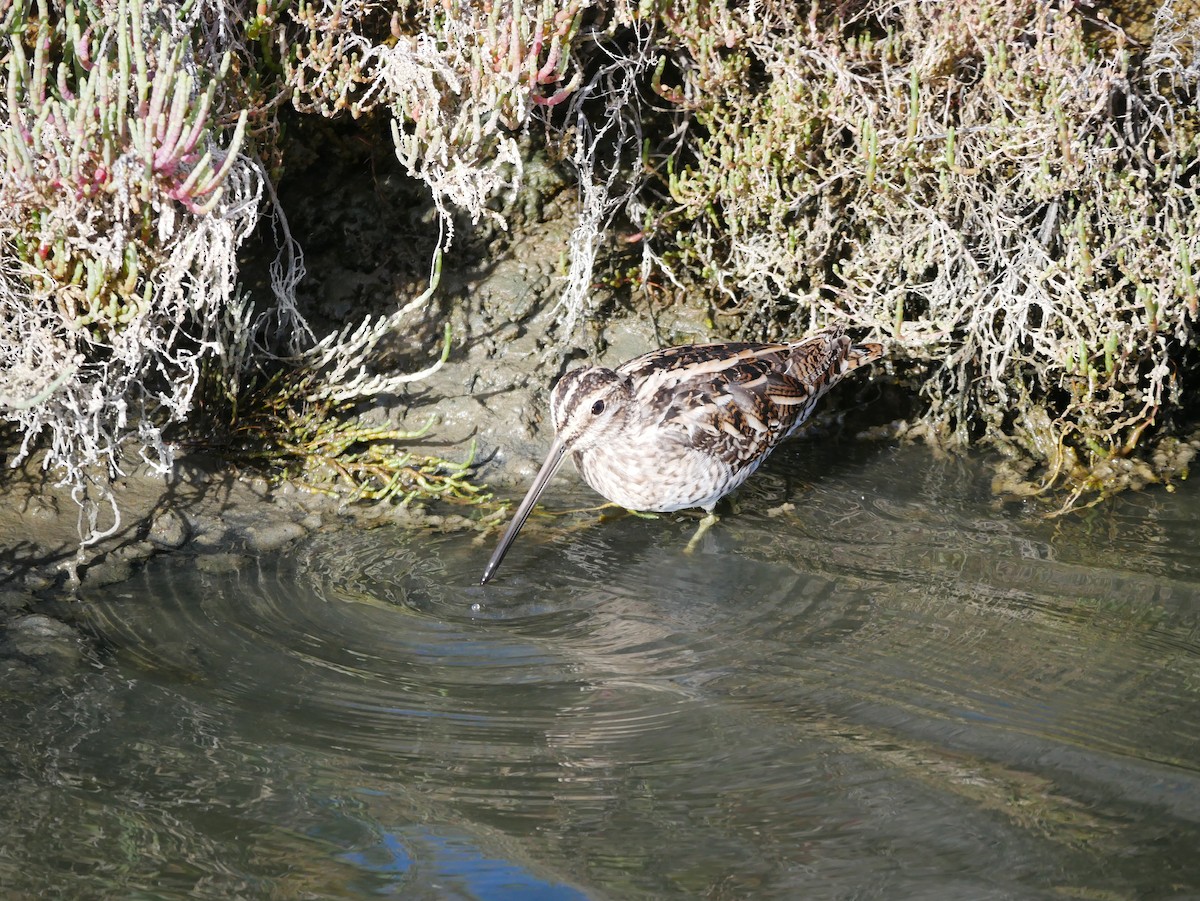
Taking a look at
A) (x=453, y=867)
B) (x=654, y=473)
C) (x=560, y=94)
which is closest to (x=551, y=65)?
(x=560, y=94)

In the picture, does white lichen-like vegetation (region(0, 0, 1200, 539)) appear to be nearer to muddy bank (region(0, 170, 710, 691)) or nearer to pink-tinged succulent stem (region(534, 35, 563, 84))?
pink-tinged succulent stem (region(534, 35, 563, 84))

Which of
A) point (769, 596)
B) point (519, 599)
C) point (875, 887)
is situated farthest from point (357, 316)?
point (875, 887)

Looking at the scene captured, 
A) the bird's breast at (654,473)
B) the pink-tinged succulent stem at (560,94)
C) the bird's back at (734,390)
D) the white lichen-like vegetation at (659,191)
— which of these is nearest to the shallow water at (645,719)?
the bird's breast at (654,473)

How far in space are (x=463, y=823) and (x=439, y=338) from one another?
2867 mm

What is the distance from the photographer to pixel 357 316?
18.7 feet

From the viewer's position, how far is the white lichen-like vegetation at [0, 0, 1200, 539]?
4.20m

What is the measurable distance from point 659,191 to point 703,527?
5.41 ft

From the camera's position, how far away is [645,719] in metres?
3.81

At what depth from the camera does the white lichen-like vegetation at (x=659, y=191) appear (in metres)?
4.20

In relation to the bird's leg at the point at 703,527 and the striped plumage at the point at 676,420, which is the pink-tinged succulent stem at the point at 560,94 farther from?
the bird's leg at the point at 703,527

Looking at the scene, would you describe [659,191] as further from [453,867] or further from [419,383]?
[453,867]

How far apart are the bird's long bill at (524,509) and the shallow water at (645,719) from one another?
0.08 meters

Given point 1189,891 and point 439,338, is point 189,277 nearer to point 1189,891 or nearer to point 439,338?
point 439,338

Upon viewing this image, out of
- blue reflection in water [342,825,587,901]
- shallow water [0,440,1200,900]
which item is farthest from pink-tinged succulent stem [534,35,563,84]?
blue reflection in water [342,825,587,901]
